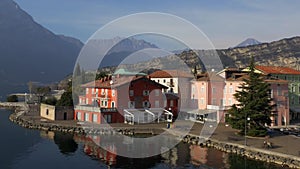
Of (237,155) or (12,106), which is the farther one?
(12,106)

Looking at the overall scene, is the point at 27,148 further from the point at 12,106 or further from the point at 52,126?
the point at 12,106

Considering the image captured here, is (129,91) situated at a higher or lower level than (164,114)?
higher


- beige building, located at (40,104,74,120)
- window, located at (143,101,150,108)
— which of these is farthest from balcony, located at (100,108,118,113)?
beige building, located at (40,104,74,120)

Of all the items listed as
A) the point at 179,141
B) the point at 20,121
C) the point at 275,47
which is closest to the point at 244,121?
the point at 179,141

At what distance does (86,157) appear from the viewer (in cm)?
3081

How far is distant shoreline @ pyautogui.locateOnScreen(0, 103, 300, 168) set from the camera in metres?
28.7

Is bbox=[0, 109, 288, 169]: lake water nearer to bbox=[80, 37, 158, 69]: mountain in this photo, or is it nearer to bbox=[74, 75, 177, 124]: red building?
bbox=[74, 75, 177, 124]: red building

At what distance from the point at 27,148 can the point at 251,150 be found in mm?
21372

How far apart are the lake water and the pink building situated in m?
12.9

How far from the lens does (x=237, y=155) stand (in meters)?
31.5

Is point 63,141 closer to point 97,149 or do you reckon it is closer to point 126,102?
point 97,149

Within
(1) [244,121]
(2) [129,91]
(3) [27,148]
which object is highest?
(2) [129,91]

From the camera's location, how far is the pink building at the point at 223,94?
4534 cm

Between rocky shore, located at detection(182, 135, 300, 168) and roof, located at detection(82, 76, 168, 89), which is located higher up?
roof, located at detection(82, 76, 168, 89)
